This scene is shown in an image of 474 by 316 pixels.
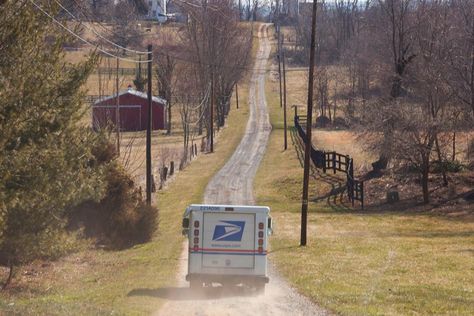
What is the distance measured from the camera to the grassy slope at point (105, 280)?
14.0m

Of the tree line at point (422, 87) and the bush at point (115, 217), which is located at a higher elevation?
the tree line at point (422, 87)

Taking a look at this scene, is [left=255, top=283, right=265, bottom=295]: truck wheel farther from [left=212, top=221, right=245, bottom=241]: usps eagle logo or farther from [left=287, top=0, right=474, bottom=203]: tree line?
[left=287, top=0, right=474, bottom=203]: tree line

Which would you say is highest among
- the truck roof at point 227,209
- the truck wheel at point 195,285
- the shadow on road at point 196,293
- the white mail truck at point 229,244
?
the truck roof at point 227,209

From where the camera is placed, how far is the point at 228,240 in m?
16.1

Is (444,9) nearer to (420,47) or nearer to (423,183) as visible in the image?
(420,47)

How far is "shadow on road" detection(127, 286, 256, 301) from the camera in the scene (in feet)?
53.0

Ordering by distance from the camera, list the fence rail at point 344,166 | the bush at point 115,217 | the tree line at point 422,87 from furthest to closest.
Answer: the fence rail at point 344,166, the tree line at point 422,87, the bush at point 115,217

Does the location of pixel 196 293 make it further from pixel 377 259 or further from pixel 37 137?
pixel 377 259

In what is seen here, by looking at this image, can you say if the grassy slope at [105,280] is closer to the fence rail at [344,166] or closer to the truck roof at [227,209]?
the truck roof at [227,209]

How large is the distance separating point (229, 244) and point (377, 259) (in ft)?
23.8

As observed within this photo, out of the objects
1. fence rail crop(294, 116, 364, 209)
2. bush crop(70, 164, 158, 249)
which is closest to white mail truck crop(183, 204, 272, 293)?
bush crop(70, 164, 158, 249)

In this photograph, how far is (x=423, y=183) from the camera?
38781 millimetres

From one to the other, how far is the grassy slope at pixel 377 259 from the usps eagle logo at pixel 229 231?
209 cm

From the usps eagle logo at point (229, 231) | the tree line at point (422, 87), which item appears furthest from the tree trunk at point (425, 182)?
the usps eagle logo at point (229, 231)
